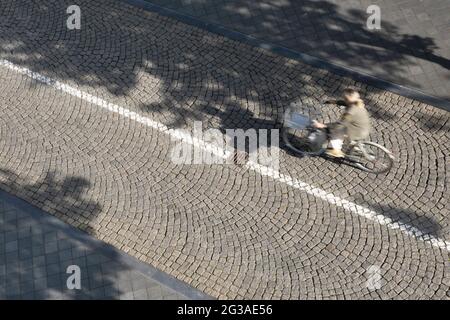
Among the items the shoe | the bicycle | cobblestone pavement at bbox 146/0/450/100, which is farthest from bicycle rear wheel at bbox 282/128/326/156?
cobblestone pavement at bbox 146/0/450/100

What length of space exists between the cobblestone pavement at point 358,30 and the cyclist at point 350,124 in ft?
8.49

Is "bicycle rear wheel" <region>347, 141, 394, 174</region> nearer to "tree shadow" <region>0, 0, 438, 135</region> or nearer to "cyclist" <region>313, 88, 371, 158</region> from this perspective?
"cyclist" <region>313, 88, 371, 158</region>

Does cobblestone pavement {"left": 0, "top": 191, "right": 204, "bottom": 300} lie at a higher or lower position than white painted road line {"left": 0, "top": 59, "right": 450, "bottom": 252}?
lower

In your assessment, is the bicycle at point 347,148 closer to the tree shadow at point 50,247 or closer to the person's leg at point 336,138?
the person's leg at point 336,138

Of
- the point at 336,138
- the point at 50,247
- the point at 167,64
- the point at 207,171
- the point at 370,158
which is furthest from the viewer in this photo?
the point at 167,64

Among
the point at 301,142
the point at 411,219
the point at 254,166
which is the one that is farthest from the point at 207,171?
the point at 411,219

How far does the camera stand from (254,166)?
862 centimetres

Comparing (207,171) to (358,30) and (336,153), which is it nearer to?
(336,153)

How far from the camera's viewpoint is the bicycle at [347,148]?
27.0 ft

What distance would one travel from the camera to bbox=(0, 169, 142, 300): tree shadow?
7.44 meters

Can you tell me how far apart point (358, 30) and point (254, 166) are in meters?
4.62

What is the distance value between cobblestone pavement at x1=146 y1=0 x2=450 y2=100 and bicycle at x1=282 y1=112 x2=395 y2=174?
224 cm

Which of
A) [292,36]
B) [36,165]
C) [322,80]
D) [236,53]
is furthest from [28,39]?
[322,80]

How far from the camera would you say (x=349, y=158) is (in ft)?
28.0
